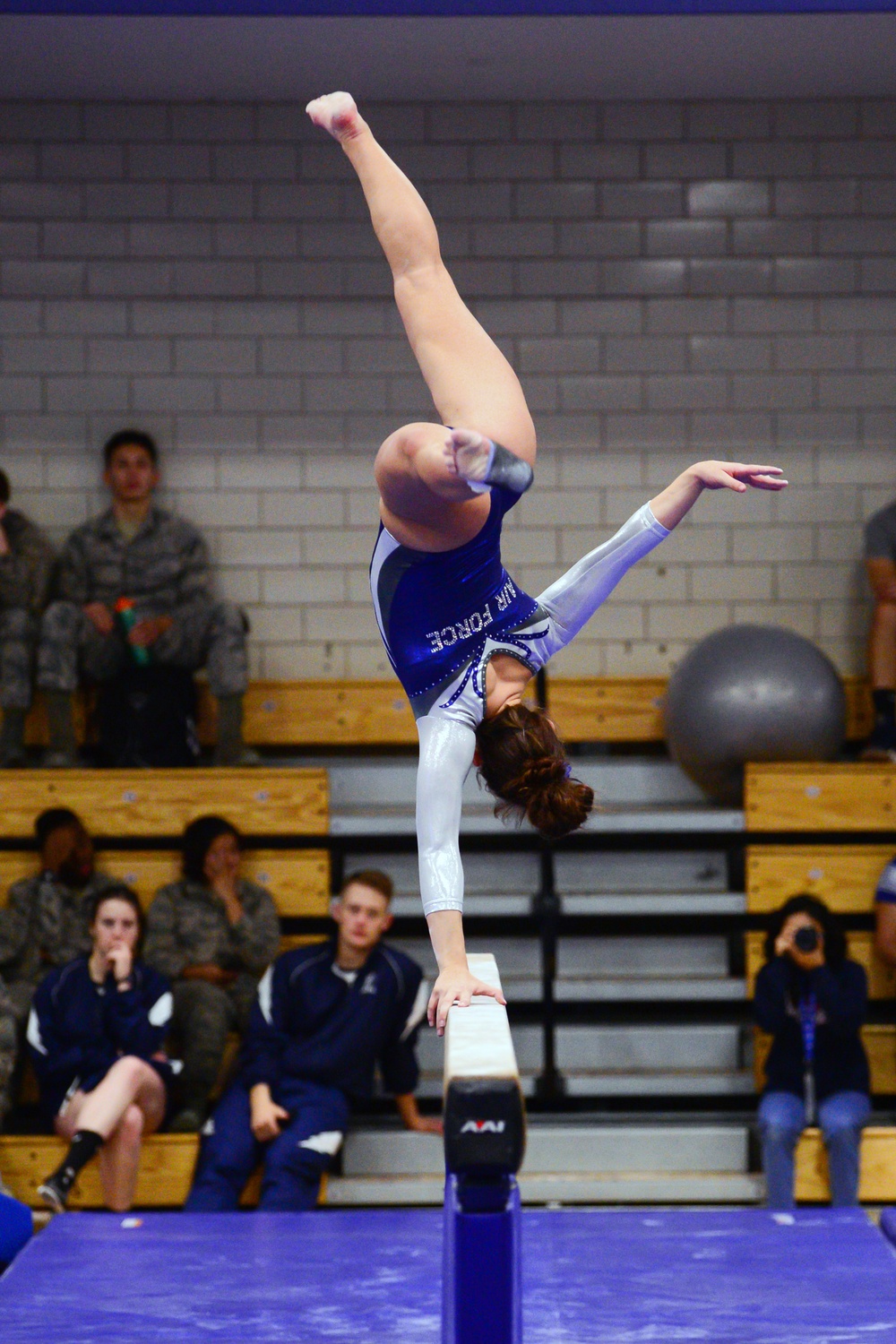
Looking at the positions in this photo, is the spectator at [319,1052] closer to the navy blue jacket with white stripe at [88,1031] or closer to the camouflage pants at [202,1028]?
the camouflage pants at [202,1028]

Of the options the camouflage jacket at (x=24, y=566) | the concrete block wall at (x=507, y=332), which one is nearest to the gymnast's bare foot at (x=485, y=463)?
the camouflage jacket at (x=24, y=566)

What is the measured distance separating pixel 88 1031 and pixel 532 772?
2.69 m

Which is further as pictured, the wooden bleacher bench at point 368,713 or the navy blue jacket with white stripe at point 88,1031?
the wooden bleacher bench at point 368,713

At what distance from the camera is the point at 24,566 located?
22.4 feet

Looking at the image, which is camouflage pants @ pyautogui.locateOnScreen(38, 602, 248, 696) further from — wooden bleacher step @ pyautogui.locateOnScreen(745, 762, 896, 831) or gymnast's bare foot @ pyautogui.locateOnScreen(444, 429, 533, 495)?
gymnast's bare foot @ pyautogui.locateOnScreen(444, 429, 533, 495)

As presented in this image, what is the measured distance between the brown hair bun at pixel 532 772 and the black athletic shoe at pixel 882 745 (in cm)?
364

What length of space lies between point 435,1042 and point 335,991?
33.8 inches

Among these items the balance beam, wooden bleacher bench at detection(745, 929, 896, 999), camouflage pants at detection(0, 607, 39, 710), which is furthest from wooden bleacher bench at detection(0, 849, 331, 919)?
the balance beam

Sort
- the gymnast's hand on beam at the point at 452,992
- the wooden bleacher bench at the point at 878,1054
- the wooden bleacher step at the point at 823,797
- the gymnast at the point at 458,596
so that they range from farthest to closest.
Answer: the wooden bleacher step at the point at 823,797 < the wooden bleacher bench at the point at 878,1054 < the gymnast at the point at 458,596 < the gymnast's hand on beam at the point at 452,992

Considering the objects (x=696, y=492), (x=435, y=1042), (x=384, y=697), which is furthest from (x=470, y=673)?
(x=384, y=697)

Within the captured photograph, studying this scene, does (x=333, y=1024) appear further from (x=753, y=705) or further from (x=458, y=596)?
(x=458, y=596)

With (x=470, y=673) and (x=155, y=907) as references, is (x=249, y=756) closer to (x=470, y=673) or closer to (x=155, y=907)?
(x=155, y=907)

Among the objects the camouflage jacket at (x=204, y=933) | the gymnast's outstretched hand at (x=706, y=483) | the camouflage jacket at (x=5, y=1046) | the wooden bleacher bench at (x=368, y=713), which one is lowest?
the camouflage jacket at (x=5, y=1046)

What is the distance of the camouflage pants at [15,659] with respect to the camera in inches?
261
